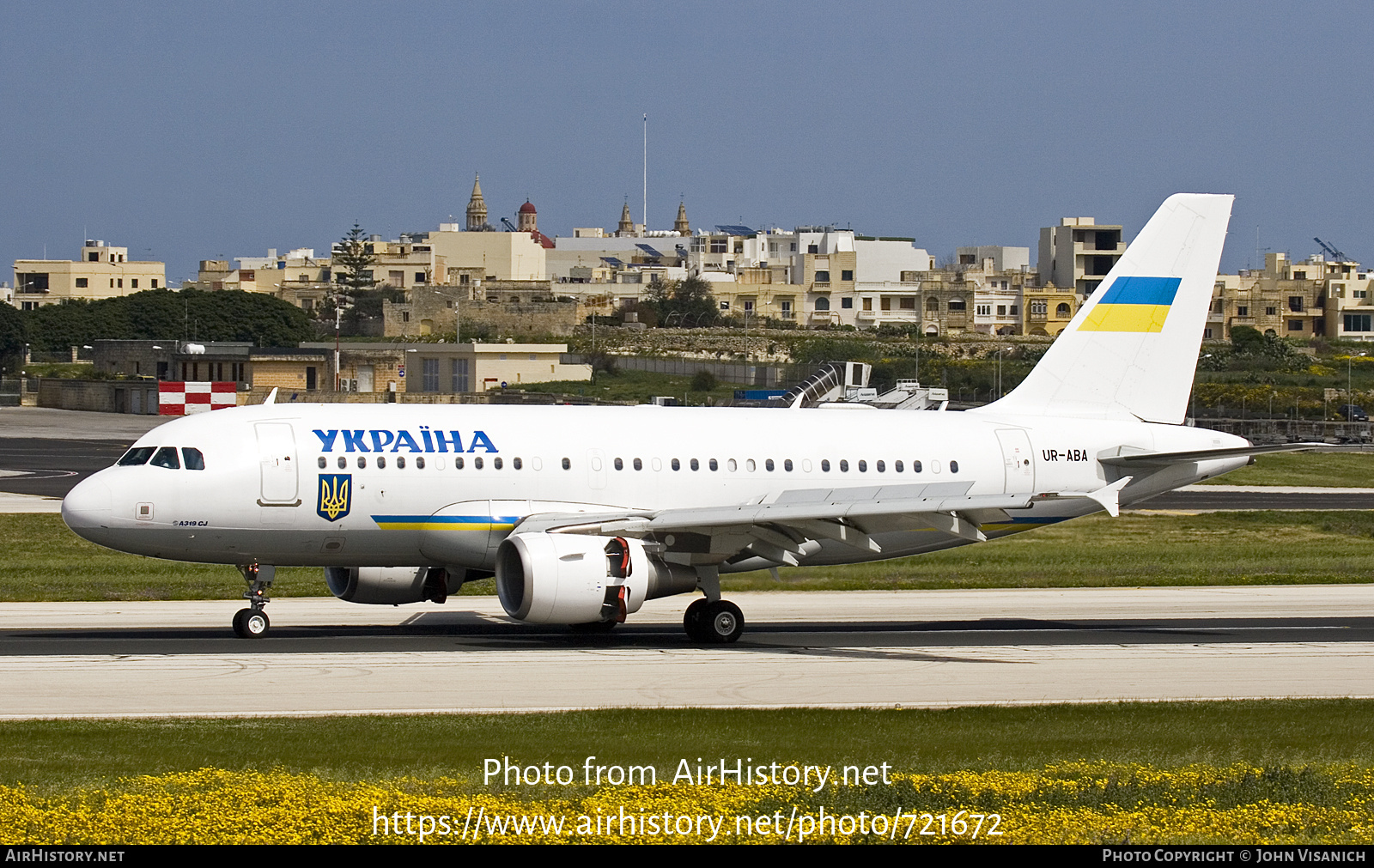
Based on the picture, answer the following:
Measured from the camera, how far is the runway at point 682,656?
2419cm

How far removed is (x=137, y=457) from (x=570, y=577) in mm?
8279

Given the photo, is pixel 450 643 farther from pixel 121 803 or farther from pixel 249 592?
pixel 121 803

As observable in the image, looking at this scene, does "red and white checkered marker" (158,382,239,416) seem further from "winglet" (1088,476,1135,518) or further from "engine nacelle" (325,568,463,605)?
"winglet" (1088,476,1135,518)

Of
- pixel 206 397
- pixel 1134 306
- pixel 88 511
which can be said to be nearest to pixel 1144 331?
pixel 1134 306

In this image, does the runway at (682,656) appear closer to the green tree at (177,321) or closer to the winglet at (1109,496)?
the winglet at (1109,496)

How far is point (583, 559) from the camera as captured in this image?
28094 millimetres

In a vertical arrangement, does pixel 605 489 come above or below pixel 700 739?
above

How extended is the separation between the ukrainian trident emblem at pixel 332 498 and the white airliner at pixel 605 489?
0.03m

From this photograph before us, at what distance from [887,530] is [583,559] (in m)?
5.66

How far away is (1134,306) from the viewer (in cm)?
3544

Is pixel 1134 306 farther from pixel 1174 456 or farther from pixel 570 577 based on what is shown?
pixel 570 577

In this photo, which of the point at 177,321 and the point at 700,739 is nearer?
the point at 700,739

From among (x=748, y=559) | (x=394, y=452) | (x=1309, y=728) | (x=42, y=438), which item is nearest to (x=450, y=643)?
(x=394, y=452)

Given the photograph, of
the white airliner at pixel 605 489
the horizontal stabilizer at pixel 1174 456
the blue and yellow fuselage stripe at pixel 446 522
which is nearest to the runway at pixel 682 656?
the white airliner at pixel 605 489
